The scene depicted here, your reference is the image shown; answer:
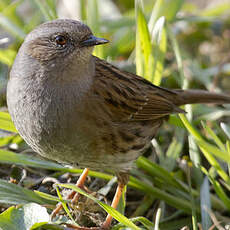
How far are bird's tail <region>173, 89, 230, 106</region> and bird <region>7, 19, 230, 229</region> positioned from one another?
2.12 feet

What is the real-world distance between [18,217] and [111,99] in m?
1.12

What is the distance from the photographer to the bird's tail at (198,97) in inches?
164

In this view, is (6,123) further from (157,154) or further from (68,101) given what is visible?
(157,154)

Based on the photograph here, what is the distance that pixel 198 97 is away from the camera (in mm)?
4176

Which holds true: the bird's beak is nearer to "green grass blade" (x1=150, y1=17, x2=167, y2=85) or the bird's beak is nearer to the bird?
the bird

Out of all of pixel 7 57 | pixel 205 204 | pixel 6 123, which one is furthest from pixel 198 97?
pixel 7 57

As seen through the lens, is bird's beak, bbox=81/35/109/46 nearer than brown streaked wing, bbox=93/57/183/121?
Yes

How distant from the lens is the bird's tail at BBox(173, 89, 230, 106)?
4.18 m

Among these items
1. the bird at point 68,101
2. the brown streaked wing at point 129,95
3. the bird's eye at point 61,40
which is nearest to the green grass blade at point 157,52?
the brown streaked wing at point 129,95

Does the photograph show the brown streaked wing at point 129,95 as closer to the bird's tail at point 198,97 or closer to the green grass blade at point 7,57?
the bird's tail at point 198,97

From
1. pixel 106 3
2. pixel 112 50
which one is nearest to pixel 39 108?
pixel 112 50

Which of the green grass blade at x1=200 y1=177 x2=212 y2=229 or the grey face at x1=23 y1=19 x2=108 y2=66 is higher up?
the grey face at x1=23 y1=19 x2=108 y2=66

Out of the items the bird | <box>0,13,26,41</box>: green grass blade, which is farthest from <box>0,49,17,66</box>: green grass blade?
the bird

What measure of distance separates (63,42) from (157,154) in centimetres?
144
